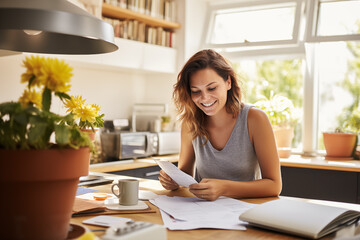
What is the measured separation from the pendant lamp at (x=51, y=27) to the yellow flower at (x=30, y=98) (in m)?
0.26

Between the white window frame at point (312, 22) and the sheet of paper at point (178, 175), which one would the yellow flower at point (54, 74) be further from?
the white window frame at point (312, 22)

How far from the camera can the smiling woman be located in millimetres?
1925

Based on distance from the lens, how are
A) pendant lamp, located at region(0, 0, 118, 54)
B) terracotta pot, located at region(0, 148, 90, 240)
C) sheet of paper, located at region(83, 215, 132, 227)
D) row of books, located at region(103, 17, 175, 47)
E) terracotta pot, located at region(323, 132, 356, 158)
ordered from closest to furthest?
terracotta pot, located at region(0, 148, 90, 240), pendant lamp, located at region(0, 0, 118, 54), sheet of paper, located at region(83, 215, 132, 227), terracotta pot, located at region(323, 132, 356, 158), row of books, located at region(103, 17, 175, 47)

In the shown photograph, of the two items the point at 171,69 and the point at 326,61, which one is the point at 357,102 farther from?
the point at 171,69

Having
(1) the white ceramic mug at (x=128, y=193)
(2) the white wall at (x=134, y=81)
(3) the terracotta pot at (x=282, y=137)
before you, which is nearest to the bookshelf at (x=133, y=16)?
(2) the white wall at (x=134, y=81)

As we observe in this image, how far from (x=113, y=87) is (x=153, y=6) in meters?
0.92

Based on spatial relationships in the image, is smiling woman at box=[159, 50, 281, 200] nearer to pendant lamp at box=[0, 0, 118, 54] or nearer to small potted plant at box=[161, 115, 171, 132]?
pendant lamp at box=[0, 0, 118, 54]

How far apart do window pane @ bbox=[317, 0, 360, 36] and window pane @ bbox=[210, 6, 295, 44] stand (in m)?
0.29

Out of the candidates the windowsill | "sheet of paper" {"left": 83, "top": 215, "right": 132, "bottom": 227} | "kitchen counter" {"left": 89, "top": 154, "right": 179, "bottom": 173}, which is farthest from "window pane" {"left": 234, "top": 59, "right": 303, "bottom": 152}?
"sheet of paper" {"left": 83, "top": 215, "right": 132, "bottom": 227}

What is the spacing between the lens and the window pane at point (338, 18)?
376cm

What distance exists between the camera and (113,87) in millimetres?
4164

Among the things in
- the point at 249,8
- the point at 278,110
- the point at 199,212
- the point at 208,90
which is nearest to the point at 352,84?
the point at 278,110

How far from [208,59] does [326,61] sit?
2.39 meters

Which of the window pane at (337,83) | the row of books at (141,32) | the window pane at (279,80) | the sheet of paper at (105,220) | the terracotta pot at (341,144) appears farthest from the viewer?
the window pane at (279,80)
